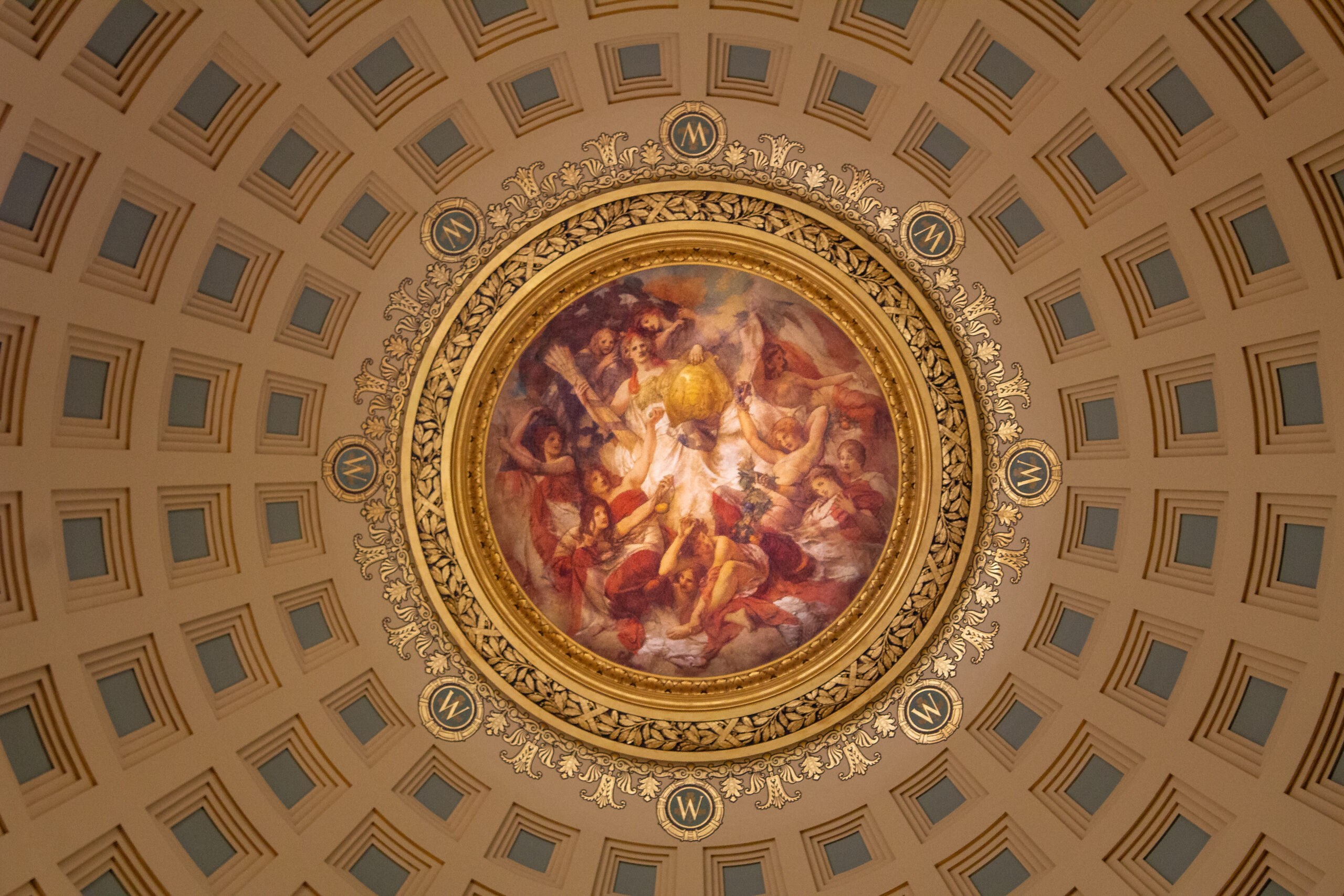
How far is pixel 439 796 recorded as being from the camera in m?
19.6

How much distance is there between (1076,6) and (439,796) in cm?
1812

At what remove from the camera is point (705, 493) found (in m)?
20.4

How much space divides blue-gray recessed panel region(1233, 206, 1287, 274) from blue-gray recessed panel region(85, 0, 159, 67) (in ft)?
54.1

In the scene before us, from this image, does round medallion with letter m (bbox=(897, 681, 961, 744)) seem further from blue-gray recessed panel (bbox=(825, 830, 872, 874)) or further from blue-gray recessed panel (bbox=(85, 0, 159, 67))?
blue-gray recessed panel (bbox=(85, 0, 159, 67))

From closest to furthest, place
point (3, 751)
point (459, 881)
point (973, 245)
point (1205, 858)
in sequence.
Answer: point (3, 751) → point (1205, 858) → point (973, 245) → point (459, 881)

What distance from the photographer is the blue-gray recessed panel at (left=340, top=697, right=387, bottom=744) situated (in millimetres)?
19094

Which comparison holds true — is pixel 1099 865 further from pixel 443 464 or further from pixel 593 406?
pixel 443 464

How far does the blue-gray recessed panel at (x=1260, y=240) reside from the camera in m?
14.6

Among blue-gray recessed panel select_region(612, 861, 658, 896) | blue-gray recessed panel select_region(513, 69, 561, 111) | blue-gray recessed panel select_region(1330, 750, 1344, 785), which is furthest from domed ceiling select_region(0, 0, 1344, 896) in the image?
blue-gray recessed panel select_region(612, 861, 658, 896)

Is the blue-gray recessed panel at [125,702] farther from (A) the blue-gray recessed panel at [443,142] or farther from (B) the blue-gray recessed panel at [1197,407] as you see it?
(B) the blue-gray recessed panel at [1197,407]

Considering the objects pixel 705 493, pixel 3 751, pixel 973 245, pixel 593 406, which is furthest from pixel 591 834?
pixel 973 245

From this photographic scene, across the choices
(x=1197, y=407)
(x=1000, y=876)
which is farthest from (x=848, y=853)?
(x=1197, y=407)

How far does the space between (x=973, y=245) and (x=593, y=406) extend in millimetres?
8001

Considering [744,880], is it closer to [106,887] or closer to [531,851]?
[531,851]
